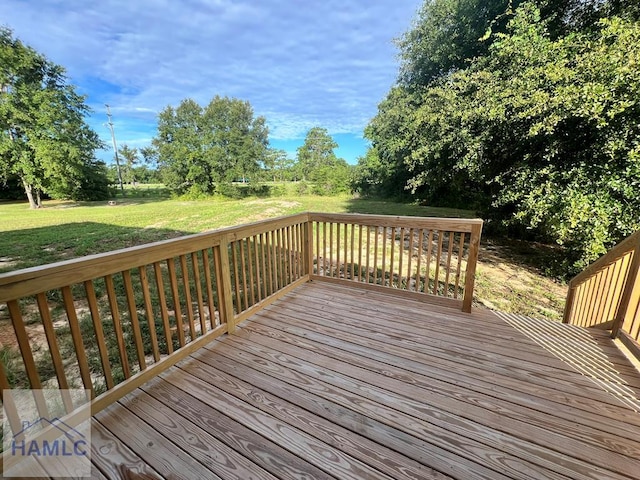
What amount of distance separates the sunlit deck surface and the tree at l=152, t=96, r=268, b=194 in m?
20.0

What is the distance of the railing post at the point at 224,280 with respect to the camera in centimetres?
229

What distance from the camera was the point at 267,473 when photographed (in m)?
1.24

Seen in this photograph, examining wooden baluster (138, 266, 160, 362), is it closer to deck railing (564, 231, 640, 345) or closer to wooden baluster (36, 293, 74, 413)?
wooden baluster (36, 293, 74, 413)

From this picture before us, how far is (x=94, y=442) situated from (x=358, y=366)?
151cm

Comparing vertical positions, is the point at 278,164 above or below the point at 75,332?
above

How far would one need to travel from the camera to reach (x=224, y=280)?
92.5 inches

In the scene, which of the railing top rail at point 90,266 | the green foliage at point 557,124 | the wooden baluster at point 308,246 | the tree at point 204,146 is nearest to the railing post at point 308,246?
the wooden baluster at point 308,246

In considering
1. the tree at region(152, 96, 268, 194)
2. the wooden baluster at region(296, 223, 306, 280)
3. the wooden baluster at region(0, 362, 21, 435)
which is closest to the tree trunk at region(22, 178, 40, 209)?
the tree at region(152, 96, 268, 194)

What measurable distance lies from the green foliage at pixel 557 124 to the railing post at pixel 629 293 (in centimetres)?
246

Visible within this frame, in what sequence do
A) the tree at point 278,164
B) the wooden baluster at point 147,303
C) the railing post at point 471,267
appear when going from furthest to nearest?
1. the tree at point 278,164
2. the railing post at point 471,267
3. the wooden baluster at point 147,303

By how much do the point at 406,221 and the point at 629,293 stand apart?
5.80 feet

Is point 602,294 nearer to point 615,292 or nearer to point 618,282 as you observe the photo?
point 615,292

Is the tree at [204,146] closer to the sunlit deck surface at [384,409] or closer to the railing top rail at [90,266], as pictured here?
the railing top rail at [90,266]

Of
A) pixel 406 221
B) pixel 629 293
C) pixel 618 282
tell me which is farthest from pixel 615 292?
pixel 406 221
